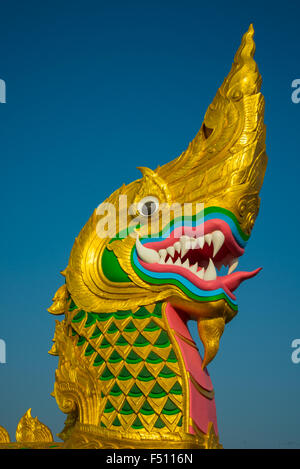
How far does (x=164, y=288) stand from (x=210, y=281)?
54 centimetres

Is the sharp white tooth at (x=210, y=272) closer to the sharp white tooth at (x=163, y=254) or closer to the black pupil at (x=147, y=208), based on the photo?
the sharp white tooth at (x=163, y=254)

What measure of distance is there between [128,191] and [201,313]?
190 centimetres

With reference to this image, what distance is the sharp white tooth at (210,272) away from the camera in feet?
24.9

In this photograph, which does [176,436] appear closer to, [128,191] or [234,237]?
[234,237]

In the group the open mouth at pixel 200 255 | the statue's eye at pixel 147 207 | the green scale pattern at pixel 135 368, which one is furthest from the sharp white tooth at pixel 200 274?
the statue's eye at pixel 147 207

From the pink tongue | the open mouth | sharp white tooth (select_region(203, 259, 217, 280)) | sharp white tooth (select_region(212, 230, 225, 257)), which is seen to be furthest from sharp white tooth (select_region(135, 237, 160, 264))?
the pink tongue

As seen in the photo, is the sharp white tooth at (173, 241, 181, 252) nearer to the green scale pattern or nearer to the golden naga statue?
the golden naga statue

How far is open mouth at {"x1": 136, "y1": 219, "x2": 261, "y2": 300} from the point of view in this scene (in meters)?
7.57

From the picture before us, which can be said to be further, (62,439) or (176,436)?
(62,439)

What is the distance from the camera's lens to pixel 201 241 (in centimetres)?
758

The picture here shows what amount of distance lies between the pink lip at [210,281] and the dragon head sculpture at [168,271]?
12 millimetres

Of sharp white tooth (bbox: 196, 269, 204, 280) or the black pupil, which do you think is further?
the black pupil

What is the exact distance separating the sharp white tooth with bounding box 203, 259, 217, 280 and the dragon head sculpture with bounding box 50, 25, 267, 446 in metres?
0.01
